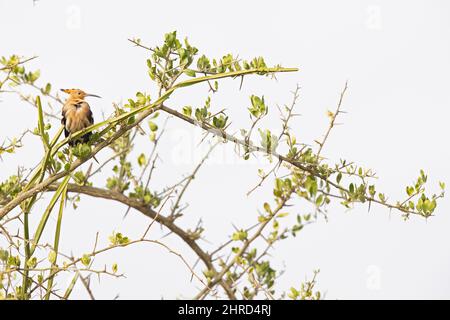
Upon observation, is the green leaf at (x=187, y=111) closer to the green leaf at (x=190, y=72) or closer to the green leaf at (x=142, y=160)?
the green leaf at (x=190, y=72)

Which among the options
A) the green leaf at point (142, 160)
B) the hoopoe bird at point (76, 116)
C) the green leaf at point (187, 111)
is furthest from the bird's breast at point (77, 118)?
the green leaf at point (142, 160)

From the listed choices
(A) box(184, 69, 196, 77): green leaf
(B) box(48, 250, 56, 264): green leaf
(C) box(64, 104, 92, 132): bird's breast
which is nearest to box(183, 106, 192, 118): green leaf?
(A) box(184, 69, 196, 77): green leaf

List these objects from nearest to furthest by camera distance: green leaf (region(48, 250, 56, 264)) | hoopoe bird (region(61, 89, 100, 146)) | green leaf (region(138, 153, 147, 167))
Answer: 1. green leaf (region(48, 250, 56, 264))
2. hoopoe bird (region(61, 89, 100, 146))
3. green leaf (region(138, 153, 147, 167))

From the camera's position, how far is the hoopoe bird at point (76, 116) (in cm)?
293

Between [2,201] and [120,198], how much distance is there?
2.14 ft

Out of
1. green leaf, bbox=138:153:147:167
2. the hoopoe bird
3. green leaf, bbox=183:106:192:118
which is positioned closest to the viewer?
green leaf, bbox=183:106:192:118

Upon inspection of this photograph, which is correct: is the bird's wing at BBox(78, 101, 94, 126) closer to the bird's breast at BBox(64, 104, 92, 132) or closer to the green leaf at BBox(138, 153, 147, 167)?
the bird's breast at BBox(64, 104, 92, 132)

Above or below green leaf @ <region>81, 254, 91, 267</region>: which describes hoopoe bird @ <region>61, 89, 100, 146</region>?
above

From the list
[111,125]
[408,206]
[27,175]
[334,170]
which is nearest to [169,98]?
[111,125]

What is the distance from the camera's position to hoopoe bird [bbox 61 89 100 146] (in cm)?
293
